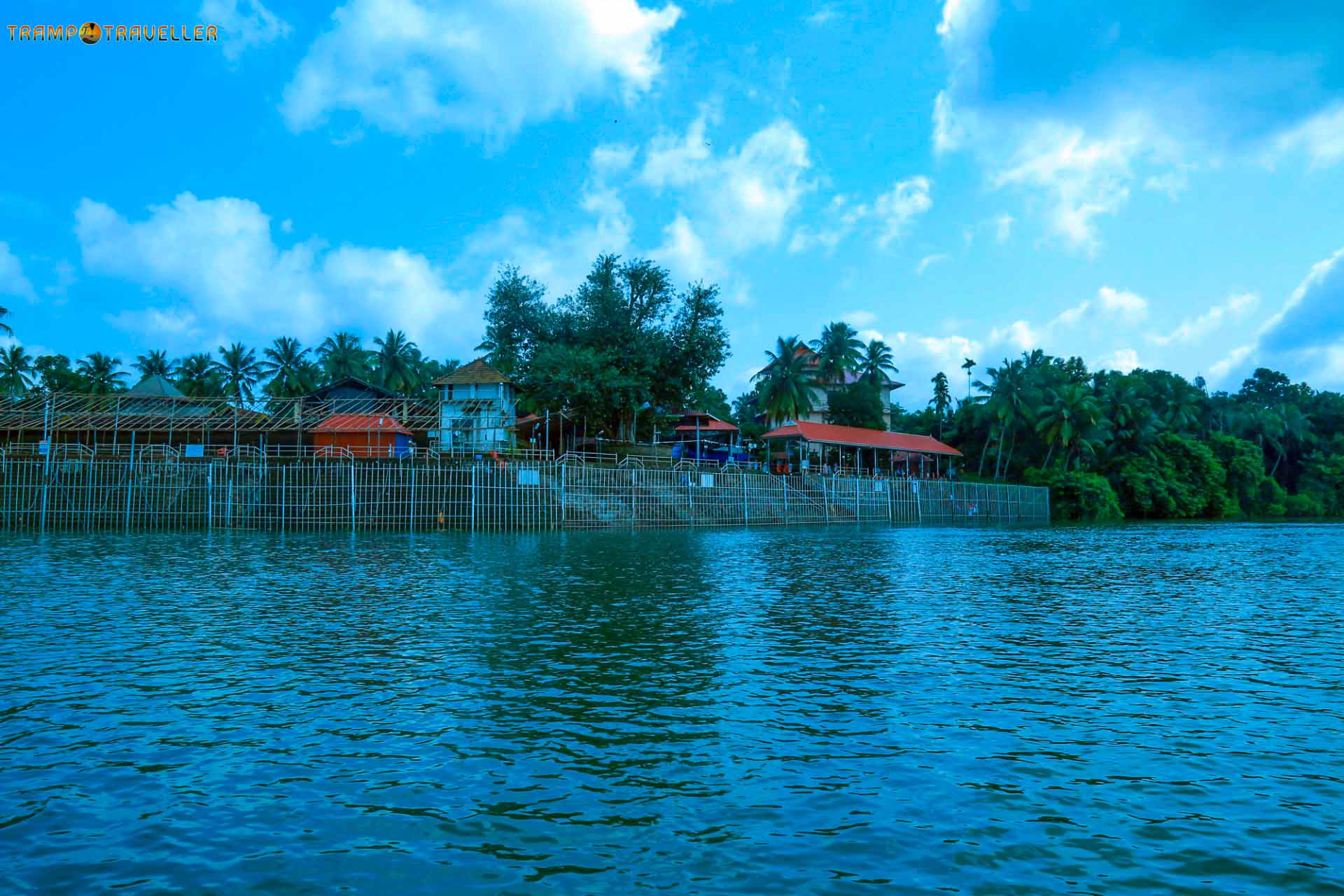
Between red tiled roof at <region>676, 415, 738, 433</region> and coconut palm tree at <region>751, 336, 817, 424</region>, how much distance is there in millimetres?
3927

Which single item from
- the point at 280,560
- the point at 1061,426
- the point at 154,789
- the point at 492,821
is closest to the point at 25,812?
the point at 154,789

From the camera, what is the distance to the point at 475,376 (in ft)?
200

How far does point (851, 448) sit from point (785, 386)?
26.0ft

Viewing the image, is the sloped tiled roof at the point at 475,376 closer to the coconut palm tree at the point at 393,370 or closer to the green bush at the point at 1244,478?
the coconut palm tree at the point at 393,370

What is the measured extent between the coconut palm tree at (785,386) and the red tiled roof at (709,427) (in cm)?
393

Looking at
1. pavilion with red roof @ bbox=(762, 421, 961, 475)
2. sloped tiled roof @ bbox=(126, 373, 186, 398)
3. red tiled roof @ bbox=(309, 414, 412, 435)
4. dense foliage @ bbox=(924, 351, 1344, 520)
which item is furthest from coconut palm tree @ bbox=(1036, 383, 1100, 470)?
sloped tiled roof @ bbox=(126, 373, 186, 398)

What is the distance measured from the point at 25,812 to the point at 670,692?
649cm

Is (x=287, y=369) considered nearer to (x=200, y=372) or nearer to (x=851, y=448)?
(x=200, y=372)

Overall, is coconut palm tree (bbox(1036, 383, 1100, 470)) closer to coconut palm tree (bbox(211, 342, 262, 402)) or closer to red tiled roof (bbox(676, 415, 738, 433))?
red tiled roof (bbox(676, 415, 738, 433))

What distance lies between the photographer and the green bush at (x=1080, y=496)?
249ft

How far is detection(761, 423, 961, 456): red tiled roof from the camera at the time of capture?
66125mm

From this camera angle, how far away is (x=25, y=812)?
23.0 ft

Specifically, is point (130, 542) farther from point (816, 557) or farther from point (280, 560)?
point (816, 557)

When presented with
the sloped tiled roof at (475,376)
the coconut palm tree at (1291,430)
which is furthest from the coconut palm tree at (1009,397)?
the sloped tiled roof at (475,376)
